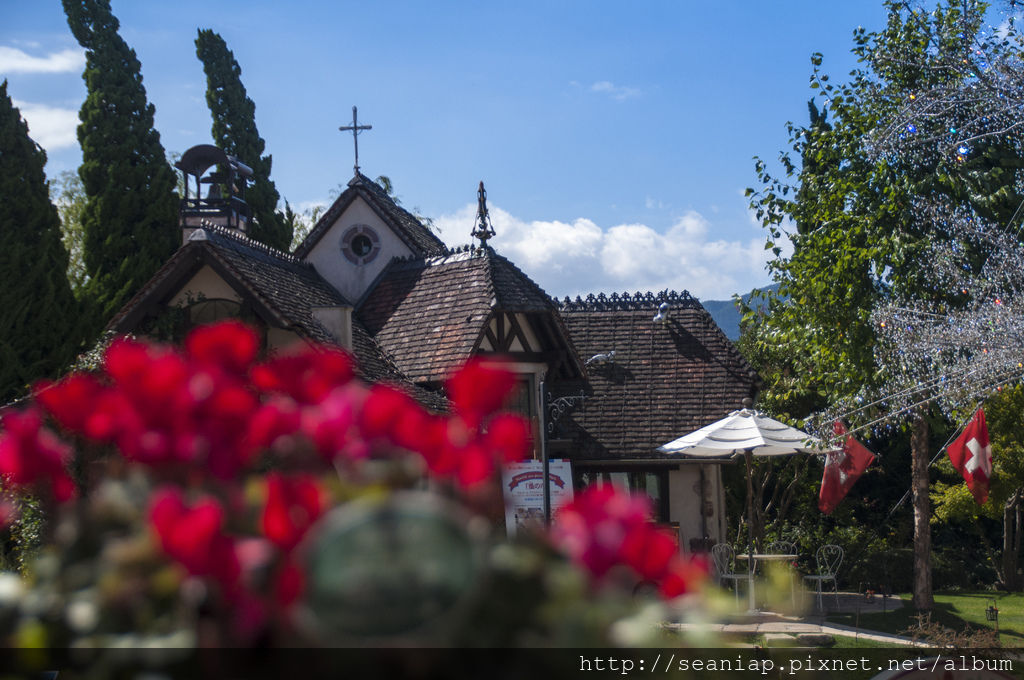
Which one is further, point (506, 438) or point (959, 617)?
point (959, 617)

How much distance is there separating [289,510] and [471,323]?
16.4 m

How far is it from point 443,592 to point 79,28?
29758 millimetres

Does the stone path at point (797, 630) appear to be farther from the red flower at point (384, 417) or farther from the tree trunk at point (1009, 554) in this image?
the red flower at point (384, 417)

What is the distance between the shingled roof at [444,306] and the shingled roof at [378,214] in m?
0.99

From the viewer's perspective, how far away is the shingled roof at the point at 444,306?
1756 centimetres

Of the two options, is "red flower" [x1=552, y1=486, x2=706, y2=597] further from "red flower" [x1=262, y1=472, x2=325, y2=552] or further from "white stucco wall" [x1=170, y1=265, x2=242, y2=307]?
"white stucco wall" [x1=170, y1=265, x2=242, y2=307]

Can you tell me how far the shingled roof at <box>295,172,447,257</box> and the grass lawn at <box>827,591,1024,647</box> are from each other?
36.2ft

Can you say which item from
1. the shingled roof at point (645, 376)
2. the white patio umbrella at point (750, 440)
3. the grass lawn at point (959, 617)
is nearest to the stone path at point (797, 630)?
the grass lawn at point (959, 617)

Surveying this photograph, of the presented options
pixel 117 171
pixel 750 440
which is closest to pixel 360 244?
pixel 117 171

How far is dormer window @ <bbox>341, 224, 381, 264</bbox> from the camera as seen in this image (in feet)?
72.6

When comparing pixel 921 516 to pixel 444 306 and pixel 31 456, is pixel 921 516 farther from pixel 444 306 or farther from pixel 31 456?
pixel 31 456

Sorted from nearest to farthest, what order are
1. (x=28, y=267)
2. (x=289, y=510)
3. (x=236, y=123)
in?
(x=289, y=510) → (x=28, y=267) → (x=236, y=123)

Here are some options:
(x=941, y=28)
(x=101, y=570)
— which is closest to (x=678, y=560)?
(x=101, y=570)

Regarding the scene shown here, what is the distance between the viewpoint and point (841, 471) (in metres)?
18.3
